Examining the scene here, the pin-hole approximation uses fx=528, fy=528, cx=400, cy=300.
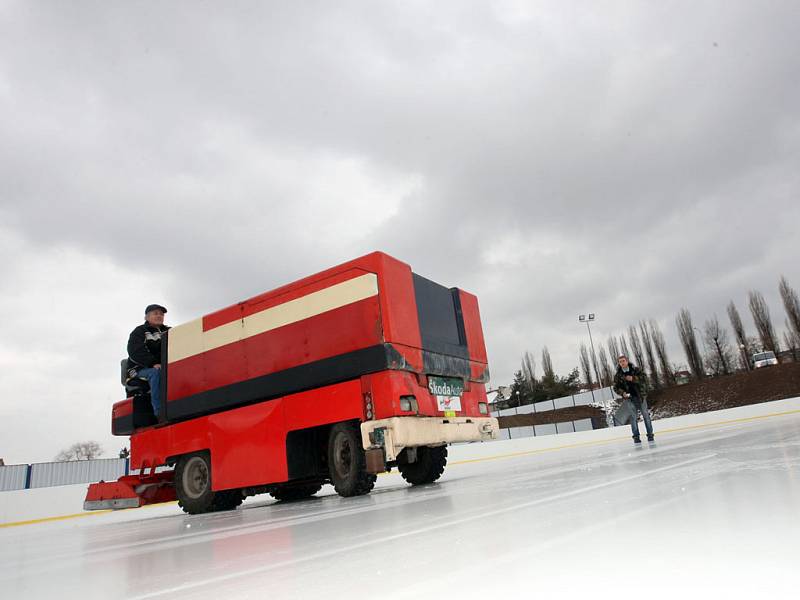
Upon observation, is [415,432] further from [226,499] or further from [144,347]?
[144,347]

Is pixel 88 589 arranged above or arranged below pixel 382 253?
below

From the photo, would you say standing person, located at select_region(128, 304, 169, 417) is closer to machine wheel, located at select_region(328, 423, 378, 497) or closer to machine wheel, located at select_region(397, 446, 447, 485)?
machine wheel, located at select_region(328, 423, 378, 497)

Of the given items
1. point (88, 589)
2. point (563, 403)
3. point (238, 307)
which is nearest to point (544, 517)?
point (88, 589)

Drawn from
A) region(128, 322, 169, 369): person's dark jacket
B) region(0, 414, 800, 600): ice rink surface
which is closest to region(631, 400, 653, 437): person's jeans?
region(0, 414, 800, 600): ice rink surface

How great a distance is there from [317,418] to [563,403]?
139 ft

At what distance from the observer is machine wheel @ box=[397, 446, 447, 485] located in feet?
22.2

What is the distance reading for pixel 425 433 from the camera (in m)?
5.32

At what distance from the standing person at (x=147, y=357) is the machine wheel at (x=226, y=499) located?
1.48 m

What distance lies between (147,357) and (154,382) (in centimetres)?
34

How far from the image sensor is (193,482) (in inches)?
255

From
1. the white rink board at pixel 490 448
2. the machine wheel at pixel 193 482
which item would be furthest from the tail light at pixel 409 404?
the white rink board at pixel 490 448

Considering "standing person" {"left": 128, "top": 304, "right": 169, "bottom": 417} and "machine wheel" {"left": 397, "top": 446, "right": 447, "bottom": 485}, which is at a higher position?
"standing person" {"left": 128, "top": 304, "right": 169, "bottom": 417}

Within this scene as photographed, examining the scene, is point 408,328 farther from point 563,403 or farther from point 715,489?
point 563,403

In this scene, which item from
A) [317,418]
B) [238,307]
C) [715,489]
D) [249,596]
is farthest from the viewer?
[238,307]
